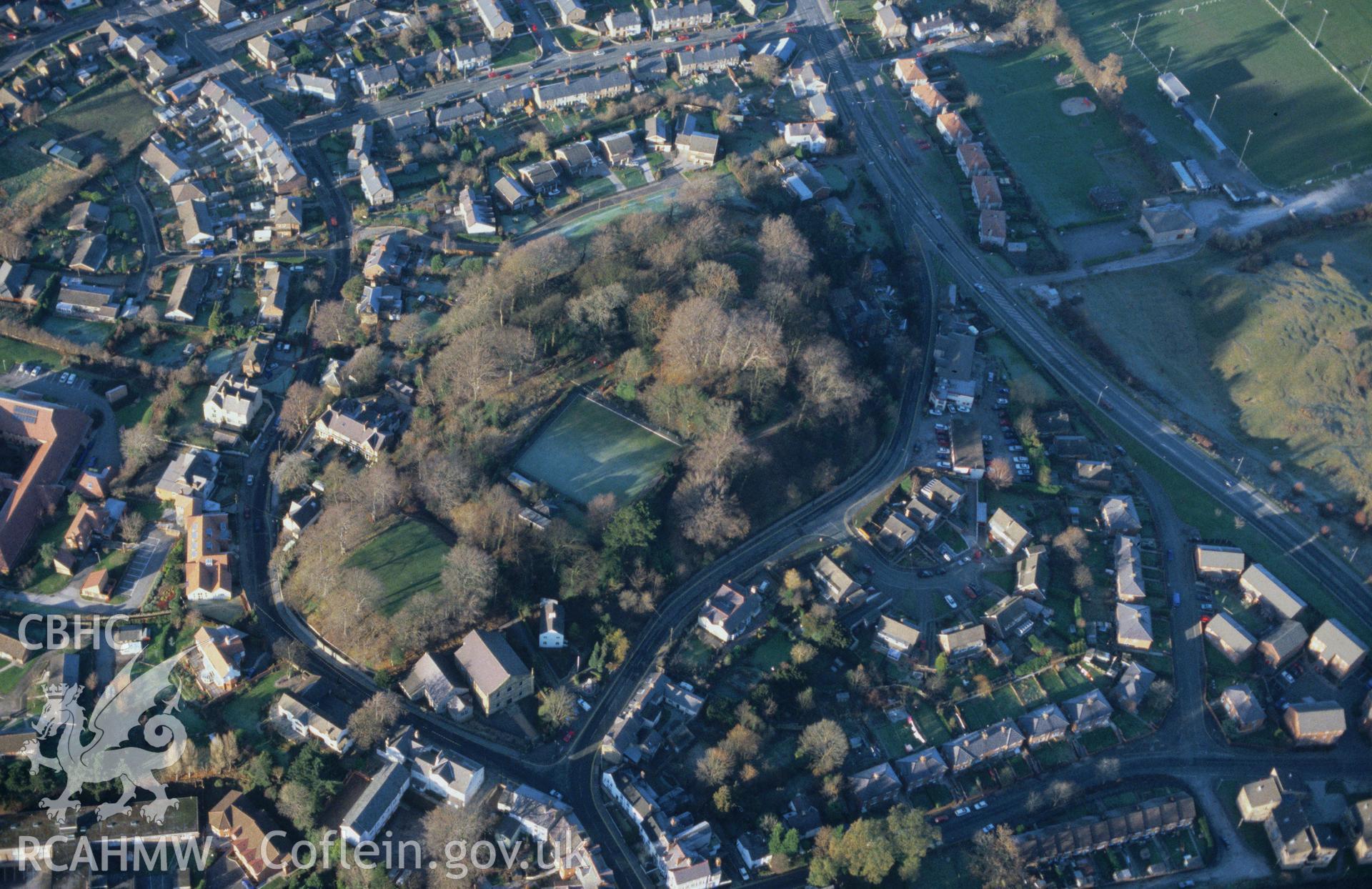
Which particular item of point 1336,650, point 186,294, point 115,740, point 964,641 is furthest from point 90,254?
point 1336,650

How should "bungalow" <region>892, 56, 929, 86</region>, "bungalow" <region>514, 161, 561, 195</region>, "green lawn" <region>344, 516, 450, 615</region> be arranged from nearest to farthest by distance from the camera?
"green lawn" <region>344, 516, 450, 615</region> → "bungalow" <region>514, 161, 561, 195</region> → "bungalow" <region>892, 56, 929, 86</region>

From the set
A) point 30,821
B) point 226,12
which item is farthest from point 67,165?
point 30,821

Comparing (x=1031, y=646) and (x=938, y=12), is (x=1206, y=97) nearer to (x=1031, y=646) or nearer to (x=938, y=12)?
(x=938, y=12)

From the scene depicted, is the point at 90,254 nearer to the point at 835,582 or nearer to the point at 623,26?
the point at 623,26

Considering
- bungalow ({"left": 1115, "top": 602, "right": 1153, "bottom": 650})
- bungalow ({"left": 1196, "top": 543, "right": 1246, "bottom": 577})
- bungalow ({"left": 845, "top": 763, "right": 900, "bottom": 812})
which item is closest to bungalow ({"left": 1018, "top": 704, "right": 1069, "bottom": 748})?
bungalow ({"left": 1115, "top": 602, "right": 1153, "bottom": 650})

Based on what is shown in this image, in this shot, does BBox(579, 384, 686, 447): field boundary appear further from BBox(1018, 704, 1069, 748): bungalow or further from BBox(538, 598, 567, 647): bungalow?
BBox(1018, 704, 1069, 748): bungalow

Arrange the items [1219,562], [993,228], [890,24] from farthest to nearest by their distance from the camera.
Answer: [890,24], [993,228], [1219,562]
